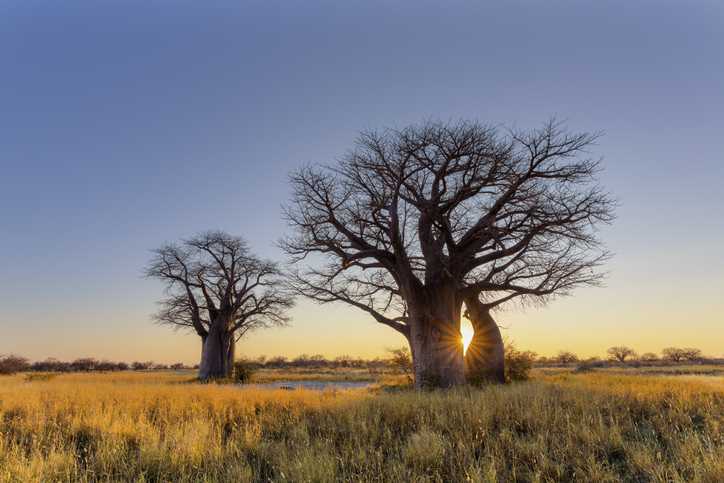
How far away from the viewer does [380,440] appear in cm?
691

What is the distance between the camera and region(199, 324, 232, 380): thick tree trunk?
2860 cm

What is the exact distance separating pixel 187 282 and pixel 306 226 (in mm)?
17307

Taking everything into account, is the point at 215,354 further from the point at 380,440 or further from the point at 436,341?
the point at 380,440

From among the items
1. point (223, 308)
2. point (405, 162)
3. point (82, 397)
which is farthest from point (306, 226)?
point (223, 308)

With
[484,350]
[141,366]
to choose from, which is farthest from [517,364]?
[141,366]

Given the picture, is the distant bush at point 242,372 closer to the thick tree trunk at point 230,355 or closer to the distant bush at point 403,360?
the thick tree trunk at point 230,355

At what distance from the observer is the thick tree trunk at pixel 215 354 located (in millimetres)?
28603

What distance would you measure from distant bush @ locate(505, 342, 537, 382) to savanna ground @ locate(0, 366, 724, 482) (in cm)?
1029

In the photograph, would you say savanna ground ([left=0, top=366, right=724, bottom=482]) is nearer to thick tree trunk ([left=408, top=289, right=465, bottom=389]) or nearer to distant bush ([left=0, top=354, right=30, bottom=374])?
thick tree trunk ([left=408, top=289, right=465, bottom=389])

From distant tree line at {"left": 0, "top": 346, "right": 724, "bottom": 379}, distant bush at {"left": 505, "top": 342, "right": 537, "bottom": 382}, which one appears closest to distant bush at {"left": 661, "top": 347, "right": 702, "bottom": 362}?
distant tree line at {"left": 0, "top": 346, "right": 724, "bottom": 379}

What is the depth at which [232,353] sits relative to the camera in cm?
2978

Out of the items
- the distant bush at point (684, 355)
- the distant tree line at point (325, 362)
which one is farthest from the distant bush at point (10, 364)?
the distant bush at point (684, 355)

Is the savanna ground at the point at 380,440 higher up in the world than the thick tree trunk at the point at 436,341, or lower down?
lower down

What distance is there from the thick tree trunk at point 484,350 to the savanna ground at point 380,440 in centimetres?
778
